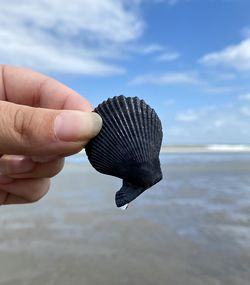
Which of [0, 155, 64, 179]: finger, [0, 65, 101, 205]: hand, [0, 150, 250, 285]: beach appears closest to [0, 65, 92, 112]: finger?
[0, 65, 101, 205]: hand

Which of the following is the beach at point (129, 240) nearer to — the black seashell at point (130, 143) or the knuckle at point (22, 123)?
the black seashell at point (130, 143)

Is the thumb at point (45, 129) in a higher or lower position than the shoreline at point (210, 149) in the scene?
higher

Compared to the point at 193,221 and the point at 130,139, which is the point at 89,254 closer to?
the point at 193,221

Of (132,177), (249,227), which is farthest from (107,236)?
(132,177)

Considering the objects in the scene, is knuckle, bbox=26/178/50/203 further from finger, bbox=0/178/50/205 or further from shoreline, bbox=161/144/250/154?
shoreline, bbox=161/144/250/154

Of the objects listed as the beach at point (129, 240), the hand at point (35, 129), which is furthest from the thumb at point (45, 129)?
the beach at point (129, 240)

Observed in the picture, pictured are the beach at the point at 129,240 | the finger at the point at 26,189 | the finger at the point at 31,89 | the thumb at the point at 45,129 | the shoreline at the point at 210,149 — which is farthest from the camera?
the shoreline at the point at 210,149
